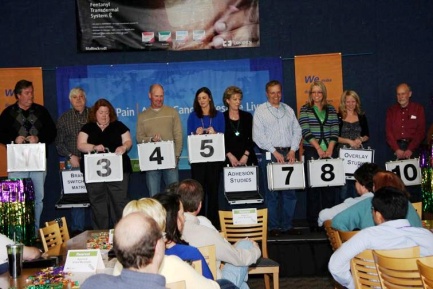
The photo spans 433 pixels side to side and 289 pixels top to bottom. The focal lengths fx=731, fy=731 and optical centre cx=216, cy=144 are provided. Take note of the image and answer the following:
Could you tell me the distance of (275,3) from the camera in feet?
30.2

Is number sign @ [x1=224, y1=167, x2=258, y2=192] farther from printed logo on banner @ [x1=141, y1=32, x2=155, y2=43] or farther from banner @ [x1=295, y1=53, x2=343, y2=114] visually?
printed logo on banner @ [x1=141, y1=32, x2=155, y2=43]

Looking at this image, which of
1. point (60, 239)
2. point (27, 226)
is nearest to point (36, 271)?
point (60, 239)

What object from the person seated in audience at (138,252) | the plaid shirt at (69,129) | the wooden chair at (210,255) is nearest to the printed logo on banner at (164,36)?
the plaid shirt at (69,129)

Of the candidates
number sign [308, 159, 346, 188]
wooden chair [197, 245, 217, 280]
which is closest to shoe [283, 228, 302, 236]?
number sign [308, 159, 346, 188]

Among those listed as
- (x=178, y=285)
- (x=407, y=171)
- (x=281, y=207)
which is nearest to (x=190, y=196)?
(x=178, y=285)

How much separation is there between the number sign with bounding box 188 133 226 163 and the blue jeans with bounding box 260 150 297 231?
66 centimetres

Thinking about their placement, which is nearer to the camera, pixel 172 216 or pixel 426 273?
pixel 426 273

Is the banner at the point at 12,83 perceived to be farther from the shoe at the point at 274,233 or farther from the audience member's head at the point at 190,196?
the audience member's head at the point at 190,196

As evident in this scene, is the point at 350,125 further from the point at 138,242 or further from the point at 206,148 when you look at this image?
the point at 138,242

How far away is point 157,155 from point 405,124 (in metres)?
2.93

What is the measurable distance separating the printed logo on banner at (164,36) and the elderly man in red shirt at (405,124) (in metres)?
2.88

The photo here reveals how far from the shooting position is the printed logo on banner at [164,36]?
9164 mm

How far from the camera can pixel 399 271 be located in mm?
3445

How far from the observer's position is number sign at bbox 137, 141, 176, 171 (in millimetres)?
7957
